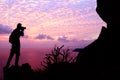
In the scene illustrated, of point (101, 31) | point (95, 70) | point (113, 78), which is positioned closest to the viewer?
point (113, 78)

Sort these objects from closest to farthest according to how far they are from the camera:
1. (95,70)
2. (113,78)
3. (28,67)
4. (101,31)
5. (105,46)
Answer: (113,78) < (95,70) < (105,46) < (101,31) < (28,67)

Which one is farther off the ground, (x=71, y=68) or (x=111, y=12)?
(x=111, y=12)

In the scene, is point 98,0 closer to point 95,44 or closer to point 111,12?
point 111,12

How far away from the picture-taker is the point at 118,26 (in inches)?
717

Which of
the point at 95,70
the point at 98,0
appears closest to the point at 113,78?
the point at 95,70

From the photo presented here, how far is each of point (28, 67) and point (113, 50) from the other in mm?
6619

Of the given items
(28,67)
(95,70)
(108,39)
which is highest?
(108,39)

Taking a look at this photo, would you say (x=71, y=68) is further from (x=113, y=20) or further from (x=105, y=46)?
(x=113, y=20)

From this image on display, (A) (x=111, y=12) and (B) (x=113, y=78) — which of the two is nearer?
(B) (x=113, y=78)

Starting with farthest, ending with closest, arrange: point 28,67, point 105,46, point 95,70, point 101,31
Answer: point 28,67 → point 101,31 → point 105,46 → point 95,70

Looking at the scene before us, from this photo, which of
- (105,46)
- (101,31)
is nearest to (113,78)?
(105,46)

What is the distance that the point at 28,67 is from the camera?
21266 mm

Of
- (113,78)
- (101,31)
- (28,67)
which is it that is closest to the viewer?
(113,78)

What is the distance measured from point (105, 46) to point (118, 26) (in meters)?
1.49
